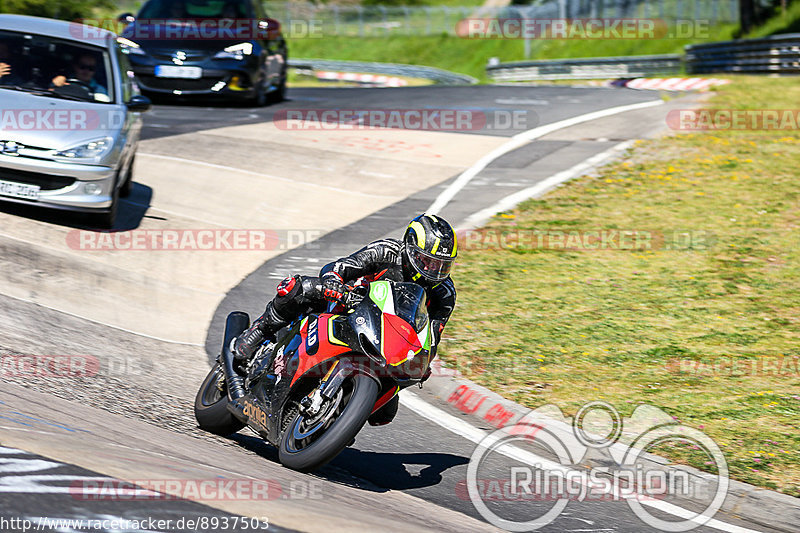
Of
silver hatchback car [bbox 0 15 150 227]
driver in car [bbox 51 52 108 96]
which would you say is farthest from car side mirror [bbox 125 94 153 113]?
driver in car [bbox 51 52 108 96]

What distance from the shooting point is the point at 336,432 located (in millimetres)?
5055

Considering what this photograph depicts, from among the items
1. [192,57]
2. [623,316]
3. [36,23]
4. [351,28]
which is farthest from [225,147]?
[351,28]

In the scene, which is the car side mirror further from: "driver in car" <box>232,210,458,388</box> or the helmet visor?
the helmet visor

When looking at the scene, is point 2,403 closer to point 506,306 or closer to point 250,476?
point 250,476

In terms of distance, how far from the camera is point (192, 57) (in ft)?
59.0

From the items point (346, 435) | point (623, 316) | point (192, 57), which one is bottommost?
point (623, 316)

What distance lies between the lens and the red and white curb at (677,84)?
2303 cm

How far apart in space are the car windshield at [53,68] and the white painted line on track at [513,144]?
4838 millimetres

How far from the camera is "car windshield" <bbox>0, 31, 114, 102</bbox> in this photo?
34.7ft

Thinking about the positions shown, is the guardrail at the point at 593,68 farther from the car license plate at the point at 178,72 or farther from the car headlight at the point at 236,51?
the car license plate at the point at 178,72

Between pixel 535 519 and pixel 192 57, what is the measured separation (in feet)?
47.4

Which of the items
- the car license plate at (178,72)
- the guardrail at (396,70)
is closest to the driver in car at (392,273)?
the car license plate at (178,72)

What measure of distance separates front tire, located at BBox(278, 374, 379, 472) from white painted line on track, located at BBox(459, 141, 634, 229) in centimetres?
765

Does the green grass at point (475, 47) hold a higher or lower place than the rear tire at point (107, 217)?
higher
